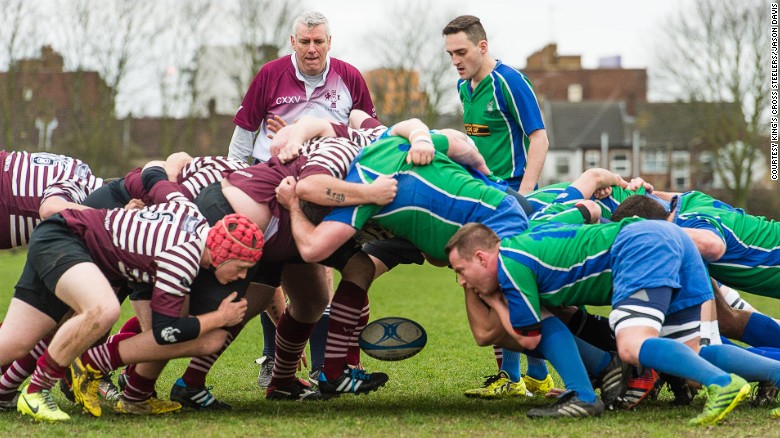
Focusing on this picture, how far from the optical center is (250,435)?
17.5 ft

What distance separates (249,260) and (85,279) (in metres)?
0.89

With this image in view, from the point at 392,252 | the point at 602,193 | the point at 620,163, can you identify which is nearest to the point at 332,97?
the point at 392,252

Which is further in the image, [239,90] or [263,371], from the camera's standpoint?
[239,90]

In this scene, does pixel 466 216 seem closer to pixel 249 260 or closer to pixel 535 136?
pixel 249 260

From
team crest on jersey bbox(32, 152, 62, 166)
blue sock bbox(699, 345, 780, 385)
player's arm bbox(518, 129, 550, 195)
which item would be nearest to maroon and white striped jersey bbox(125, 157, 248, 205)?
team crest on jersey bbox(32, 152, 62, 166)

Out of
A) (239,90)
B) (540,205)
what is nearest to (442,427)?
(540,205)

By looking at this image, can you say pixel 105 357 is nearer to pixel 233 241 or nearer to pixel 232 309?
pixel 232 309

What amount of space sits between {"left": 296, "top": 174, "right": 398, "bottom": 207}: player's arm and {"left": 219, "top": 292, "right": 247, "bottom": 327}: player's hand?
71 centimetres

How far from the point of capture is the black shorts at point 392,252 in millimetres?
6953

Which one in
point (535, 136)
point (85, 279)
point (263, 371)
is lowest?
point (263, 371)

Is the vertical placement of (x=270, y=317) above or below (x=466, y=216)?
below

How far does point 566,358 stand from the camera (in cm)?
578

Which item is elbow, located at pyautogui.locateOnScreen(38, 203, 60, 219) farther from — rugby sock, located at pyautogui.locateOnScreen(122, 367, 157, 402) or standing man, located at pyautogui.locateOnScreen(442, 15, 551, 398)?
standing man, located at pyautogui.locateOnScreen(442, 15, 551, 398)

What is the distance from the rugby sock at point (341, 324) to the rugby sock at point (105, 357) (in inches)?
49.9
